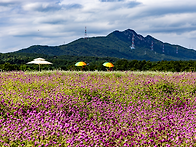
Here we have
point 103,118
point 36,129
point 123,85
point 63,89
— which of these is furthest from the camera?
point 123,85

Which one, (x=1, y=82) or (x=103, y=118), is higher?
(x=1, y=82)

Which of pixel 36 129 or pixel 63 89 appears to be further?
pixel 63 89

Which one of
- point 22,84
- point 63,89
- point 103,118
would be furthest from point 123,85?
point 22,84

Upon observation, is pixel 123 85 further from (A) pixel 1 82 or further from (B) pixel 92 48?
(B) pixel 92 48

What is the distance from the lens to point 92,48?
131m

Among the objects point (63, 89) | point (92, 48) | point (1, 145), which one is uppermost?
point (92, 48)

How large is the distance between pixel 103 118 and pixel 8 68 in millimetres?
16253

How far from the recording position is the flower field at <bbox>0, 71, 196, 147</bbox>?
12.9 ft

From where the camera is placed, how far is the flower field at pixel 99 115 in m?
3.94

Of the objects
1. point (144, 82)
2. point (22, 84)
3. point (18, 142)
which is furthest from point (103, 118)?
point (22, 84)

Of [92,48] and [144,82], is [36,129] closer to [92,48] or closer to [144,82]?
[144,82]

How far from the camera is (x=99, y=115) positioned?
6020mm

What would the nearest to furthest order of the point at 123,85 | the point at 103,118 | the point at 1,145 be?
the point at 1,145 < the point at 103,118 < the point at 123,85

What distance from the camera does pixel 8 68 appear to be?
64.4ft
